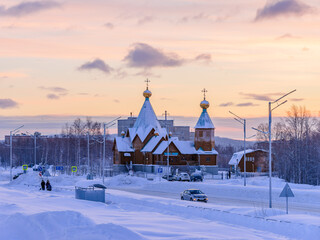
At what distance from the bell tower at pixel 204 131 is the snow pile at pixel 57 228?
6027 centimetres

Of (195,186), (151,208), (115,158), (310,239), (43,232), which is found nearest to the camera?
(43,232)

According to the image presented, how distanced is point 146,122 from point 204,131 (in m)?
10.7

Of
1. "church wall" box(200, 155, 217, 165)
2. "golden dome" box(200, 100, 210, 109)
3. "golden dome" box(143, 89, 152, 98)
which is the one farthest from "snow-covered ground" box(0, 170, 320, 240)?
"golden dome" box(143, 89, 152, 98)

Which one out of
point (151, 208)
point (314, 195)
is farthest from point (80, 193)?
point (314, 195)

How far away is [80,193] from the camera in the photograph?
39.5 metres

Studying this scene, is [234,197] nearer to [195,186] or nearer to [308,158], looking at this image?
[195,186]

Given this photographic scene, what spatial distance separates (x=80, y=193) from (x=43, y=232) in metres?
18.7

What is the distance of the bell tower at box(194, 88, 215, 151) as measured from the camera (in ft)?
273

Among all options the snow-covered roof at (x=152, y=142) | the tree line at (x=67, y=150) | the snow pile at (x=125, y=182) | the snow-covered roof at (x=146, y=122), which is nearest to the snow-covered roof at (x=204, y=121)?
the snow-covered roof at (x=152, y=142)

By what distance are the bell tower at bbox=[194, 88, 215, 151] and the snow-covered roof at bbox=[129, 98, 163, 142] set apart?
7060 mm

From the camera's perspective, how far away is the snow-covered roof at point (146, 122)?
87062 millimetres

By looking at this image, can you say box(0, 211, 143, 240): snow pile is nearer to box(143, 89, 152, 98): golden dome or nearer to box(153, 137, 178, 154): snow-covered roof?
box(153, 137, 178, 154): snow-covered roof

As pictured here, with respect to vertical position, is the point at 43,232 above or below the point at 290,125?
below

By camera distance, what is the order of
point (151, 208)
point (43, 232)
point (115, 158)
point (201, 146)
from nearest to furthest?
1. point (43, 232)
2. point (151, 208)
3. point (201, 146)
4. point (115, 158)
